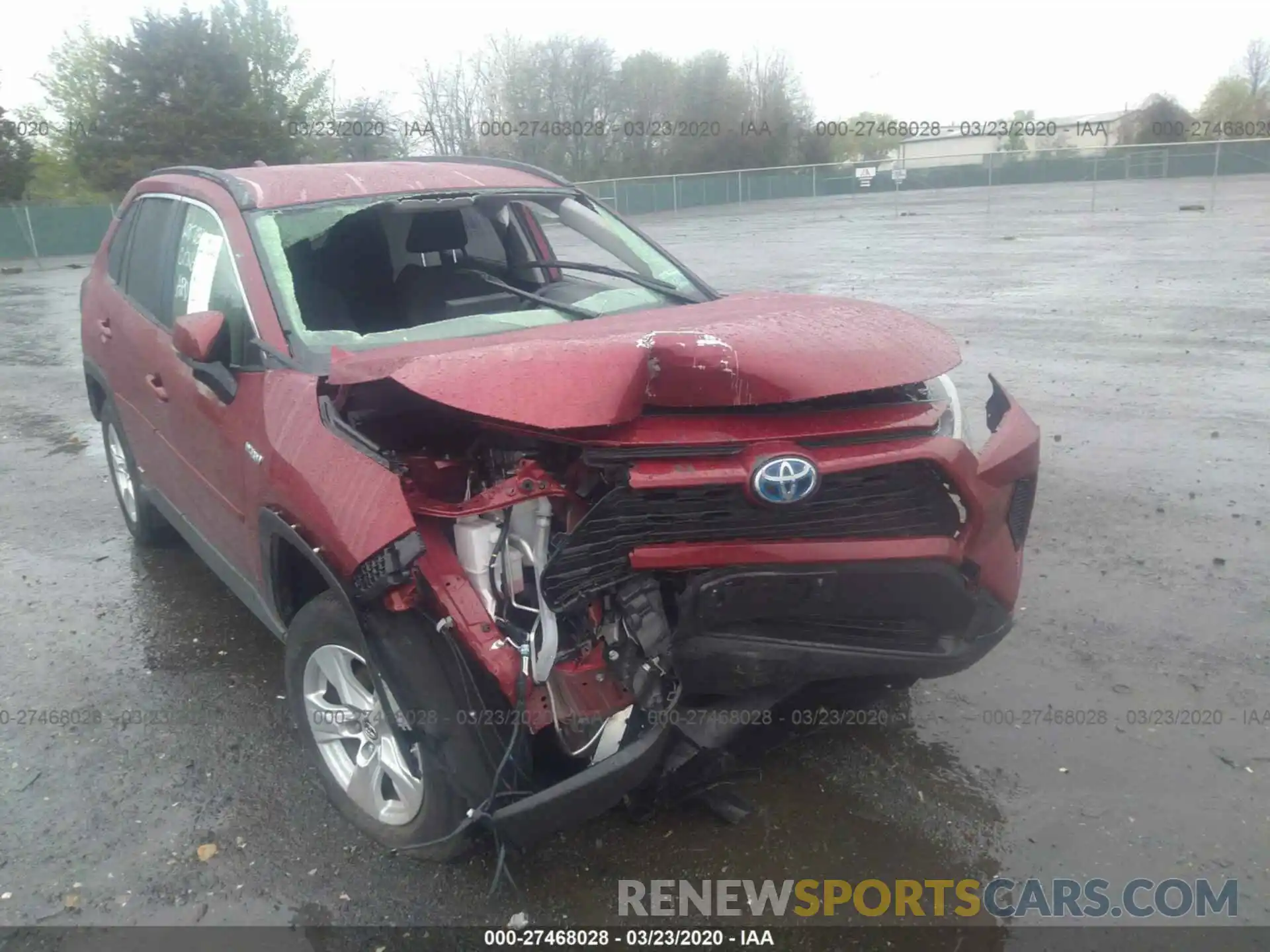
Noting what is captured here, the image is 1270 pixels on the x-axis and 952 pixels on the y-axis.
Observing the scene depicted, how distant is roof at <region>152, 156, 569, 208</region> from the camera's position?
3.84m

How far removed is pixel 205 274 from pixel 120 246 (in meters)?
1.44

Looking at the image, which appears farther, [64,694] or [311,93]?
[311,93]

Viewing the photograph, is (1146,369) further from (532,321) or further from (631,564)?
(631,564)

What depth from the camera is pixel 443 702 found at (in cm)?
254

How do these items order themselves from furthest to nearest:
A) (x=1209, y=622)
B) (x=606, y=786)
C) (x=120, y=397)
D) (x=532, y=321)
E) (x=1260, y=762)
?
(x=120, y=397)
(x=1209, y=622)
(x=532, y=321)
(x=1260, y=762)
(x=606, y=786)

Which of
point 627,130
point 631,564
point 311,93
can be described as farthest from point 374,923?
point 627,130

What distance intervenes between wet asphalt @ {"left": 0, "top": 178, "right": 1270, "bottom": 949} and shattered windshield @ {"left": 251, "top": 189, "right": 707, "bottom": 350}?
1.53 meters

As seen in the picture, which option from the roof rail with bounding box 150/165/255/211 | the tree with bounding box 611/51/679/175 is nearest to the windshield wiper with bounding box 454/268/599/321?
the roof rail with bounding box 150/165/255/211

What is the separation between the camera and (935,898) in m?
2.74

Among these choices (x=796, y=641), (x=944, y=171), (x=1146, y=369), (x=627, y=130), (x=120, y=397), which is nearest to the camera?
(x=796, y=641)

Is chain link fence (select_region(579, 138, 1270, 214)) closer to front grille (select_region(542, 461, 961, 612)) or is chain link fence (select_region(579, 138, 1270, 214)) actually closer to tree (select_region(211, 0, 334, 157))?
tree (select_region(211, 0, 334, 157))

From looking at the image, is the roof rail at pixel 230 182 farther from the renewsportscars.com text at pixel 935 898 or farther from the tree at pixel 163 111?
the tree at pixel 163 111

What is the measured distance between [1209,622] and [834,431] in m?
2.47

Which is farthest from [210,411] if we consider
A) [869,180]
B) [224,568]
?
[869,180]
